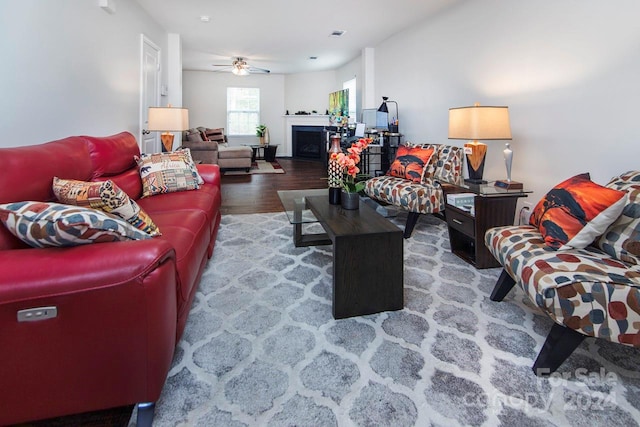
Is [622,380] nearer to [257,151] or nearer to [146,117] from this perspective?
[146,117]

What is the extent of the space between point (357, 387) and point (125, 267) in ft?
3.26

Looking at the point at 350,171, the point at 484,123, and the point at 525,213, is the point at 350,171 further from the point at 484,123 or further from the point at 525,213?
the point at 525,213

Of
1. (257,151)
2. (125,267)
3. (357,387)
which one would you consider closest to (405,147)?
(357,387)

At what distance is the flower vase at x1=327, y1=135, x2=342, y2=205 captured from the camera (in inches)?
99.4

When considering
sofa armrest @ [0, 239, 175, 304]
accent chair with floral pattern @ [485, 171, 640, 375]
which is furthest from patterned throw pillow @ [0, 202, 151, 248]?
accent chair with floral pattern @ [485, 171, 640, 375]

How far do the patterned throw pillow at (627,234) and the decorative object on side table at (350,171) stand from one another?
138 cm

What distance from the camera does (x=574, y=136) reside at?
9.14ft

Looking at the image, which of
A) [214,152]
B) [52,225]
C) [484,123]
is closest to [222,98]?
[214,152]

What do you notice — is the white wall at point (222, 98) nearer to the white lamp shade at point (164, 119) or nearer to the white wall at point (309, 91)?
the white wall at point (309, 91)

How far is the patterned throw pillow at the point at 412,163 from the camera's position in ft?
12.6

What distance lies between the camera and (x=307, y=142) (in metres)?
10.4

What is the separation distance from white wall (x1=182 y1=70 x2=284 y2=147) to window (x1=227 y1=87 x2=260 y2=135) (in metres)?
0.11

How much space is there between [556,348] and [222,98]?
33.7 feet

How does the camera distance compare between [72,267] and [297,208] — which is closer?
[72,267]
